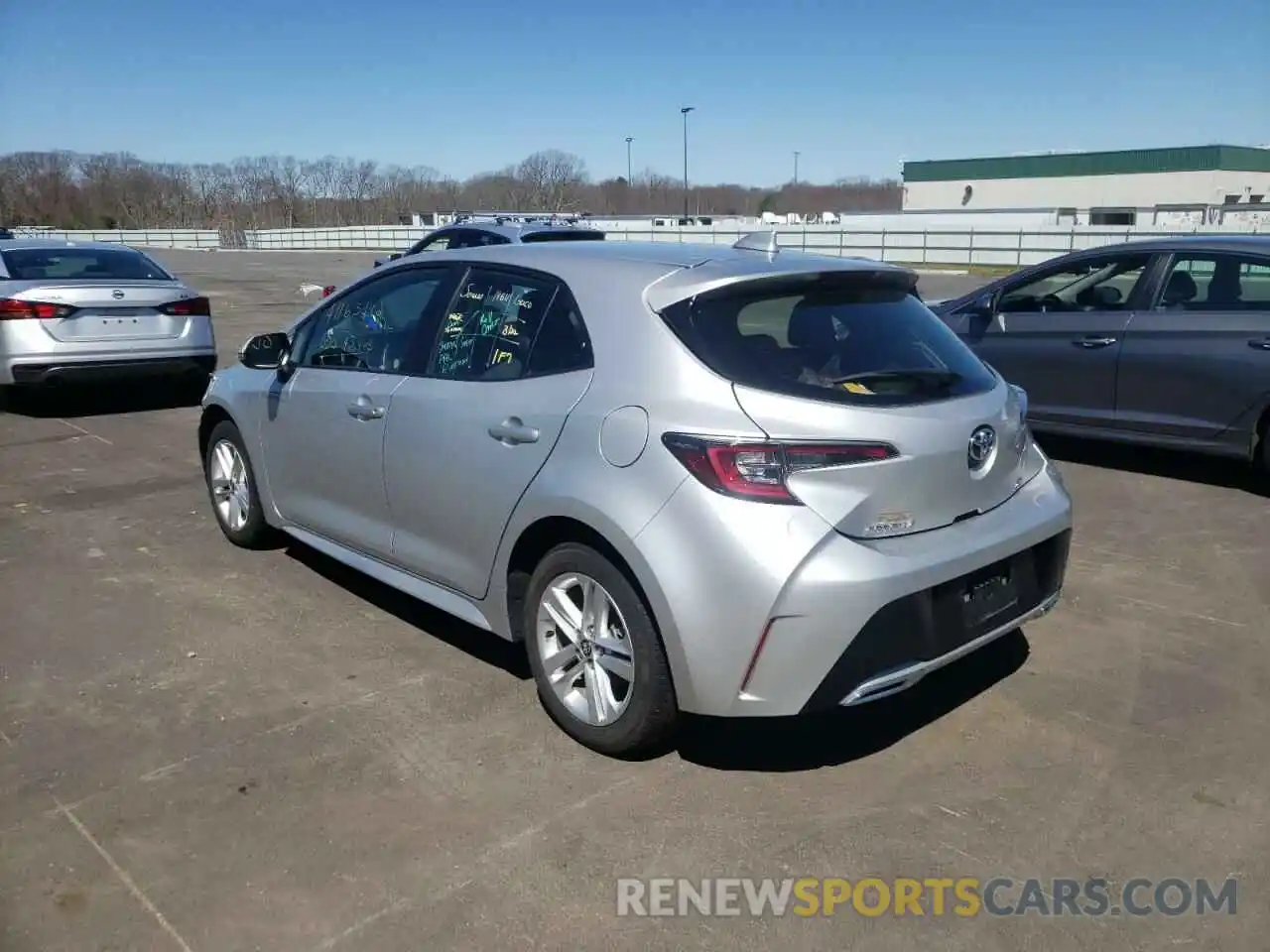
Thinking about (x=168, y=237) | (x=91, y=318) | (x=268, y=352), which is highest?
(x=268, y=352)

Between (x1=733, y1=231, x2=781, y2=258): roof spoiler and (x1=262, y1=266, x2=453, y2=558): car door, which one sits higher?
(x1=733, y1=231, x2=781, y2=258): roof spoiler

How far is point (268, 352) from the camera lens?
17.1 ft

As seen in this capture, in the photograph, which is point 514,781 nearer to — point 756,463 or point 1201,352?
point 756,463

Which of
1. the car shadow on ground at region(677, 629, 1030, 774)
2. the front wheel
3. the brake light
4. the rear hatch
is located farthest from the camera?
the brake light

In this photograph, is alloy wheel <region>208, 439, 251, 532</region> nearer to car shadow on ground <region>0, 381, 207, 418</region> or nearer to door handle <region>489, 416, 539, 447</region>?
door handle <region>489, 416, 539, 447</region>

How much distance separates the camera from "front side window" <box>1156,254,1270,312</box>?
21.9 feet

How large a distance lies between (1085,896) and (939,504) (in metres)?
1.18

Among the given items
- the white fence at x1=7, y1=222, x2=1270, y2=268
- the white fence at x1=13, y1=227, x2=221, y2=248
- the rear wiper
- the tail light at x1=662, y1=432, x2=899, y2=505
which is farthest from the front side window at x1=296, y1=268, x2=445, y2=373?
the white fence at x1=13, y1=227, x2=221, y2=248

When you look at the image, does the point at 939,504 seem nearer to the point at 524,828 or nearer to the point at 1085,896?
the point at 1085,896

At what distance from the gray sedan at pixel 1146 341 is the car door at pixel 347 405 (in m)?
4.85

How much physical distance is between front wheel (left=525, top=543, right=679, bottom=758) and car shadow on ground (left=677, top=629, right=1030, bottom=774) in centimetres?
26

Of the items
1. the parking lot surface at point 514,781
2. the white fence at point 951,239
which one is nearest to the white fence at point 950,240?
the white fence at point 951,239

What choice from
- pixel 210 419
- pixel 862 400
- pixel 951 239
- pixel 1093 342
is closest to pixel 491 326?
pixel 862 400

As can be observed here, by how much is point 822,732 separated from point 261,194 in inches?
4151
